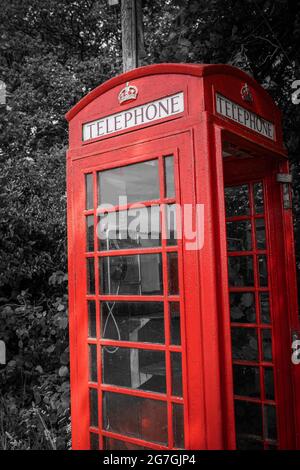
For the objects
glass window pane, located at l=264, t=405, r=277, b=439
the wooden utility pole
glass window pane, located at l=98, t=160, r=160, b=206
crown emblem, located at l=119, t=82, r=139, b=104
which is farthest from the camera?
the wooden utility pole

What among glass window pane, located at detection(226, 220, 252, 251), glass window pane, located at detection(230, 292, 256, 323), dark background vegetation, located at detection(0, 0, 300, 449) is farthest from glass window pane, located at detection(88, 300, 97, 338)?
dark background vegetation, located at detection(0, 0, 300, 449)

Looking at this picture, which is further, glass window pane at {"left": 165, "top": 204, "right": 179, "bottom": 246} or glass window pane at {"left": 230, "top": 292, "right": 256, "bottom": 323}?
glass window pane at {"left": 230, "top": 292, "right": 256, "bottom": 323}

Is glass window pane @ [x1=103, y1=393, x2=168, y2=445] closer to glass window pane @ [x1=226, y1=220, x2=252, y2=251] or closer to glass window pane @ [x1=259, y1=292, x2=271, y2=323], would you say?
glass window pane @ [x1=259, y1=292, x2=271, y2=323]

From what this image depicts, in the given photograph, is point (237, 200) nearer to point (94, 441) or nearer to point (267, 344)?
point (267, 344)

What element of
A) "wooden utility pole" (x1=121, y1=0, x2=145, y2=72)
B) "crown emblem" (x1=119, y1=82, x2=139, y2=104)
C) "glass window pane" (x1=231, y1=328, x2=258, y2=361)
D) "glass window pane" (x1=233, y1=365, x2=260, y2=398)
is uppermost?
"wooden utility pole" (x1=121, y1=0, x2=145, y2=72)

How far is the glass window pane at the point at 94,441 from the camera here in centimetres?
233

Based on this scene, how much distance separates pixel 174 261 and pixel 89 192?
0.68m

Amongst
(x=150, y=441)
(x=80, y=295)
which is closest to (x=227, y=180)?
(x=80, y=295)

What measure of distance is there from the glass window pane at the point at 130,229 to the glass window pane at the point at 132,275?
0.07 metres

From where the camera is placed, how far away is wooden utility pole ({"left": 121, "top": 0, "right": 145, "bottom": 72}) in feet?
11.1

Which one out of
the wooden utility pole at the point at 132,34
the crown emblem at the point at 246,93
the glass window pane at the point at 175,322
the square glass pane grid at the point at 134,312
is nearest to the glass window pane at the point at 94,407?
the square glass pane grid at the point at 134,312

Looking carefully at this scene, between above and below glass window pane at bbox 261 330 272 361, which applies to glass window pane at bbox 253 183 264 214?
above

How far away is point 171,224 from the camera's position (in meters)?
2.01

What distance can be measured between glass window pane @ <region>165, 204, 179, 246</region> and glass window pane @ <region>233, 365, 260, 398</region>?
1.38m
